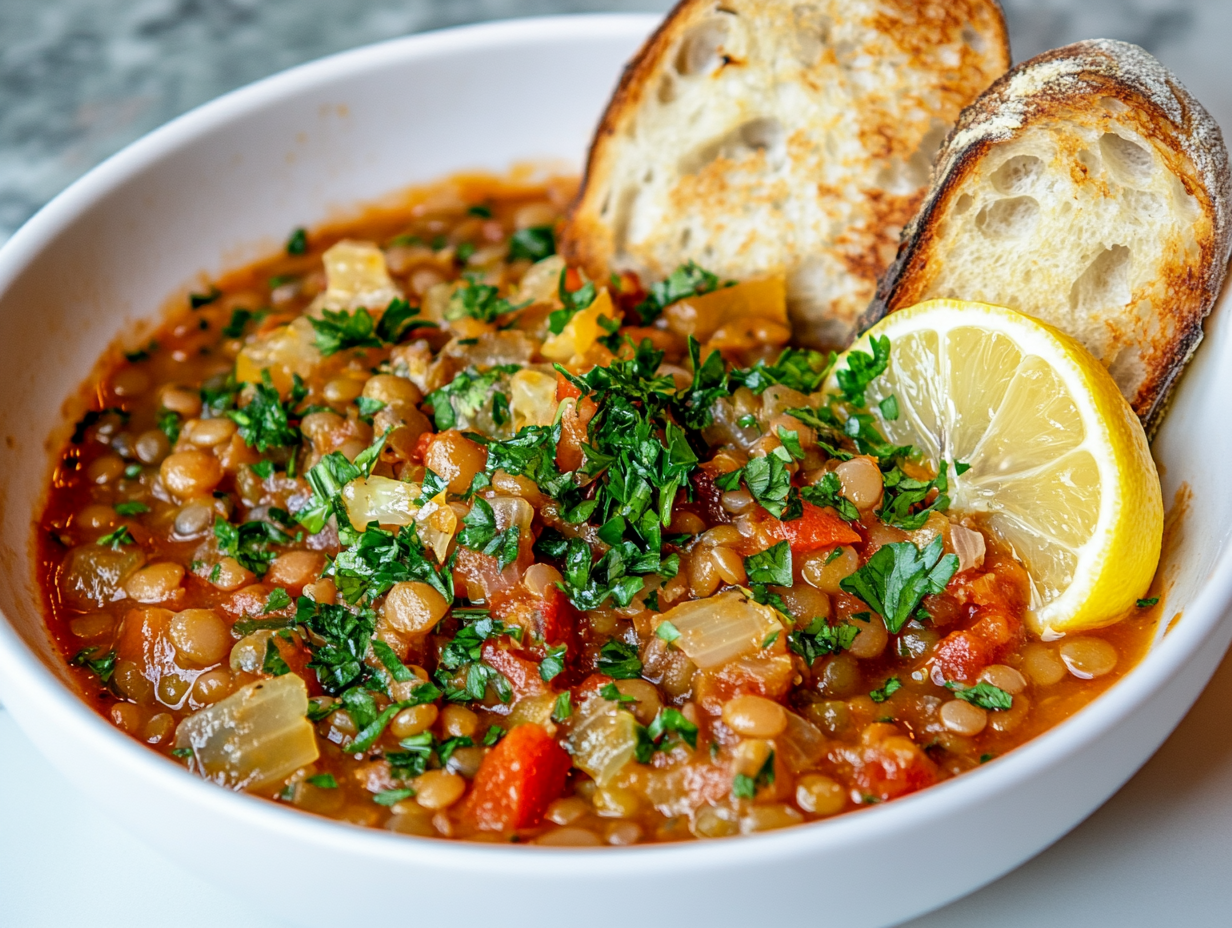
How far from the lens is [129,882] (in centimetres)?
280

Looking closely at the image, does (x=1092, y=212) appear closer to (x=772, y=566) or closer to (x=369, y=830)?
(x=772, y=566)

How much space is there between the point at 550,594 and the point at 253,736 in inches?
30.9

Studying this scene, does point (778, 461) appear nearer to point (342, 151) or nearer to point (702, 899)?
point (702, 899)

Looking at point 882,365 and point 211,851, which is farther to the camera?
point 882,365

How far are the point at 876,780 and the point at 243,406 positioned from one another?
2.34m

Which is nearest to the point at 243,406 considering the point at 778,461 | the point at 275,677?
the point at 275,677

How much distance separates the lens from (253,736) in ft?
9.00

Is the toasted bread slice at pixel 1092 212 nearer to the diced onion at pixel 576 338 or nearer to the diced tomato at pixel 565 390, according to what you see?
the diced onion at pixel 576 338

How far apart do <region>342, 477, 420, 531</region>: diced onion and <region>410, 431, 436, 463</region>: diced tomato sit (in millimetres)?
132

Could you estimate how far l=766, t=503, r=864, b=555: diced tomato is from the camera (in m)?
3.00

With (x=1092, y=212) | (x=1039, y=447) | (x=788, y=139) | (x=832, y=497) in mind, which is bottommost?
(x=832, y=497)

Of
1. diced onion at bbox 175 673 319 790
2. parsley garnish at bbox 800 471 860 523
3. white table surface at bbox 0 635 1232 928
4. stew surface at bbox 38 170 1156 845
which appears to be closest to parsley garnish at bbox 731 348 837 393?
stew surface at bbox 38 170 1156 845

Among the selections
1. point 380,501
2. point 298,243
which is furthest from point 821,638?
point 298,243

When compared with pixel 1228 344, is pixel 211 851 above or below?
below
